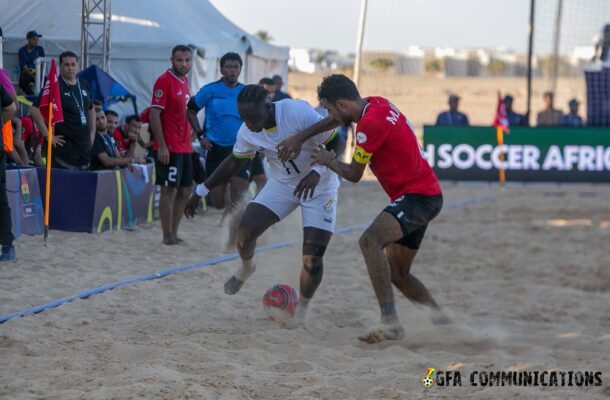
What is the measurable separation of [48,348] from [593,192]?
44.9 feet

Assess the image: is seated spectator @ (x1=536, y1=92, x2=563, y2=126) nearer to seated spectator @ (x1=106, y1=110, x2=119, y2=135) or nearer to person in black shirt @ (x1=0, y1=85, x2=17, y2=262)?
seated spectator @ (x1=106, y1=110, x2=119, y2=135)

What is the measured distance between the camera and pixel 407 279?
688cm

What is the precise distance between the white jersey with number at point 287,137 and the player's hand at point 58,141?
12.4 ft

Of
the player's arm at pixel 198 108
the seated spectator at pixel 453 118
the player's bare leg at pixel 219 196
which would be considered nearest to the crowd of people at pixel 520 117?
the seated spectator at pixel 453 118

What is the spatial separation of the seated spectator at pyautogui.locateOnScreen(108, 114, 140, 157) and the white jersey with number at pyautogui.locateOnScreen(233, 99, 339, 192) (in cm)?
523

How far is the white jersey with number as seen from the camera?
22.2 ft

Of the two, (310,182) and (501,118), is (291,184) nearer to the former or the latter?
(310,182)

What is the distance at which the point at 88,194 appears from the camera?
33.2 ft

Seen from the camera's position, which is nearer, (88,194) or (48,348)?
(48,348)

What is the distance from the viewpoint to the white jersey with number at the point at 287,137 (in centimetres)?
677

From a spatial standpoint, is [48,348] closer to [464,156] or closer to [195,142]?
[195,142]

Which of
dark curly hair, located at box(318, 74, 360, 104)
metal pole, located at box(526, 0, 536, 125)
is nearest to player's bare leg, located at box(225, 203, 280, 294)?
dark curly hair, located at box(318, 74, 360, 104)

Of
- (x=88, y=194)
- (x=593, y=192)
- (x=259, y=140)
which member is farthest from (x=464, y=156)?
(x=259, y=140)

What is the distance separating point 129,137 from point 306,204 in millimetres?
5780
